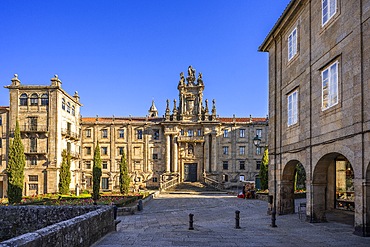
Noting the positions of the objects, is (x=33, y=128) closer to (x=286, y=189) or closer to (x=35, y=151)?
(x=35, y=151)

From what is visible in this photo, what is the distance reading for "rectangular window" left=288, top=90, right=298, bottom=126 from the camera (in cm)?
1828

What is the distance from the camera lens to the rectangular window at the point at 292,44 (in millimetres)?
18656

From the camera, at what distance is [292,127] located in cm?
1861

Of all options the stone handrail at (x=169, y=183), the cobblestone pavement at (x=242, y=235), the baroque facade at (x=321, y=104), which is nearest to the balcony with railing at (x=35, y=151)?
the stone handrail at (x=169, y=183)

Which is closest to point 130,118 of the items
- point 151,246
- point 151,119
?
point 151,119

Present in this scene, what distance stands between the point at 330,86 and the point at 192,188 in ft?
123

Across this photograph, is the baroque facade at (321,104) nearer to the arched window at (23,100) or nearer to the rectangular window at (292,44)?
the rectangular window at (292,44)

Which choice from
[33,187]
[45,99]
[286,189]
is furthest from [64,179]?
[286,189]

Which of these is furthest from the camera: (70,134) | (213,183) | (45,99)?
(213,183)

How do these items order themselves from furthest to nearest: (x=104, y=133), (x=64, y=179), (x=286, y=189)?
(x=104, y=133)
(x=64, y=179)
(x=286, y=189)

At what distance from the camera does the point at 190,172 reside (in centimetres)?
5859

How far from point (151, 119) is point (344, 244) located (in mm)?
51196

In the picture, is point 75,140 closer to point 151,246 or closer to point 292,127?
point 292,127

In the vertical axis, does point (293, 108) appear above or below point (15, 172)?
above
